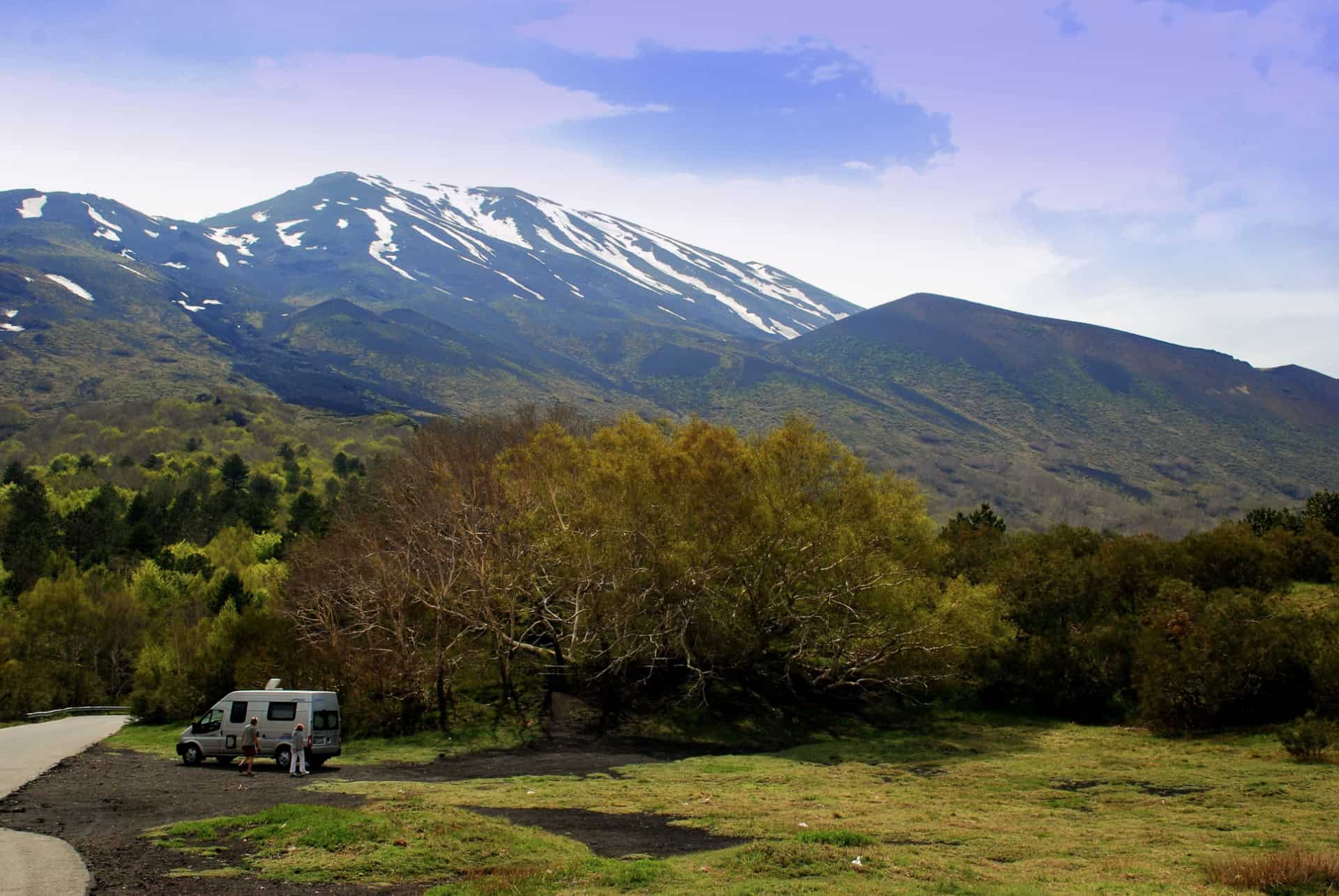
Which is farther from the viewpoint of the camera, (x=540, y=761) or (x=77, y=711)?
(x=77, y=711)

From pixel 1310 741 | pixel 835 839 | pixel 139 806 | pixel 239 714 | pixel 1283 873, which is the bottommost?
pixel 239 714

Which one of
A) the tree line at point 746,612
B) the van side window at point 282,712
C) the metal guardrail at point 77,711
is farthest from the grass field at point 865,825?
the metal guardrail at point 77,711

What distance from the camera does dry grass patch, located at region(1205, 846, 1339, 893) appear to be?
A: 10484 millimetres

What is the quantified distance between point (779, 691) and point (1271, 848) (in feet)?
81.1

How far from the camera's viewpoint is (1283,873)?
35.5 ft

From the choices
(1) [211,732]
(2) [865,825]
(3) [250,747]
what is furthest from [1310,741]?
(1) [211,732]

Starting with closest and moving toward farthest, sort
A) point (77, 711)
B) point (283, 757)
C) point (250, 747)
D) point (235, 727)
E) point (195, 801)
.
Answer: point (195, 801), point (250, 747), point (283, 757), point (235, 727), point (77, 711)

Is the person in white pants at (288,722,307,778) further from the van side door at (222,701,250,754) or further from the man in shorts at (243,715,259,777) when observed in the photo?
the van side door at (222,701,250,754)

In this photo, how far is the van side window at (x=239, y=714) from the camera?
79.3 ft

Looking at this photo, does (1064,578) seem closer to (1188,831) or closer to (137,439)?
(1188,831)

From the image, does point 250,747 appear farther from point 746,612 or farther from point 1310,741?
point 1310,741

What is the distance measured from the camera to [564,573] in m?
36.6

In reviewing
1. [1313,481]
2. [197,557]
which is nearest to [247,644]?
[197,557]

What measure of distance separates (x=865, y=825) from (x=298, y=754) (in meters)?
13.6
